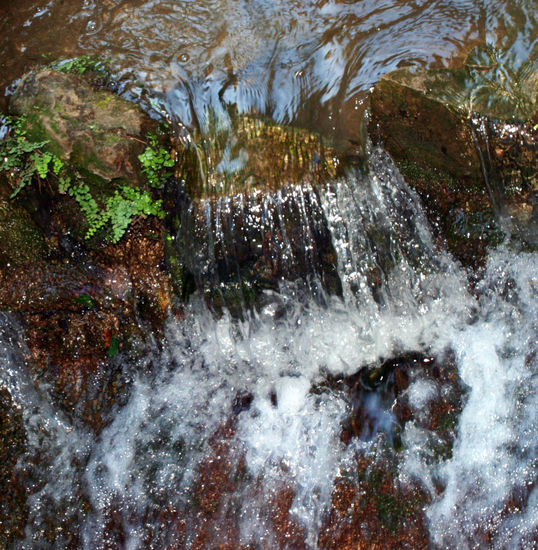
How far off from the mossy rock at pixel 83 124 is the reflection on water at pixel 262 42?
8.8 inches

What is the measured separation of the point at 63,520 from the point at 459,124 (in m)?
3.51

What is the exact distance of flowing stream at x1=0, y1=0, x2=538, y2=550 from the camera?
3.25 metres

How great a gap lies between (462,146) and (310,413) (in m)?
2.04

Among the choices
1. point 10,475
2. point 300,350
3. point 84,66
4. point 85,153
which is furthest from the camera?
point 300,350

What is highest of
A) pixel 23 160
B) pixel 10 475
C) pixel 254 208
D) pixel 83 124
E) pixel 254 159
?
pixel 83 124

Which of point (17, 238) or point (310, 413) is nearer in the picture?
point (17, 238)

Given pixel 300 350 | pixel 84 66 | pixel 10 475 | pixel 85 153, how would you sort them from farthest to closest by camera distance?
pixel 300 350
pixel 84 66
pixel 85 153
pixel 10 475

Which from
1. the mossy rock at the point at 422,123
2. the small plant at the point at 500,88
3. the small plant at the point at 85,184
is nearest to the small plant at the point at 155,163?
the small plant at the point at 85,184

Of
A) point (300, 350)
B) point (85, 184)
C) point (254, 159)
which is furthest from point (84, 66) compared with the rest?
point (300, 350)

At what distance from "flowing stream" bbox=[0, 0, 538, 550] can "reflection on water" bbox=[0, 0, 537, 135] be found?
14mm

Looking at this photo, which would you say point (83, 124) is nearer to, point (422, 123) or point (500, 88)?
point (422, 123)

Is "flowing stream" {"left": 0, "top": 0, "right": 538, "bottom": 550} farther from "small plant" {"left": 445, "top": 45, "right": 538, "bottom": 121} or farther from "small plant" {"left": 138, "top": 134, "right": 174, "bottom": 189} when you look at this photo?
"small plant" {"left": 138, "top": 134, "right": 174, "bottom": 189}

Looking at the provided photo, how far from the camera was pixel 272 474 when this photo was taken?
3.35 metres

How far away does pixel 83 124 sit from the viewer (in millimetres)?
A: 3270
